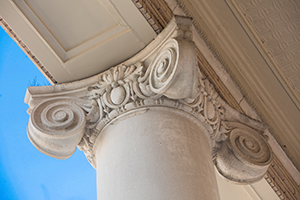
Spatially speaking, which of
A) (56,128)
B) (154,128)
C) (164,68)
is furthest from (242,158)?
(56,128)

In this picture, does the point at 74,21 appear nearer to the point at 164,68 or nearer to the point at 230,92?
the point at 164,68

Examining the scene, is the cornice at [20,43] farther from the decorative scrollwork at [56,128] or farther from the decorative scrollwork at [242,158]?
the decorative scrollwork at [242,158]

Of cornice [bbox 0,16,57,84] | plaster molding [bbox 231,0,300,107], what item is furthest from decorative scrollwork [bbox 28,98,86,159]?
plaster molding [bbox 231,0,300,107]

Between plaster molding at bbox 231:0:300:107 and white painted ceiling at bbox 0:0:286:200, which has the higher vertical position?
white painted ceiling at bbox 0:0:286:200

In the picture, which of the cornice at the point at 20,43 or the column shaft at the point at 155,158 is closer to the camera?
the column shaft at the point at 155,158

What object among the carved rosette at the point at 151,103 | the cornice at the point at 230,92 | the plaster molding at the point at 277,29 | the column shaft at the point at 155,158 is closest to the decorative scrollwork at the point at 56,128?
the carved rosette at the point at 151,103

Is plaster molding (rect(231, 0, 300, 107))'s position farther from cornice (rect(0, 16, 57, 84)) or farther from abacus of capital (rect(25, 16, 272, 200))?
cornice (rect(0, 16, 57, 84))

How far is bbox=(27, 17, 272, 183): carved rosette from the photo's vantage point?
8.90ft

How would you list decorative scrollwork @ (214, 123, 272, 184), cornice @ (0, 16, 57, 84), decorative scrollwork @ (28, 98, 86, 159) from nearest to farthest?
decorative scrollwork @ (28, 98, 86, 159)
decorative scrollwork @ (214, 123, 272, 184)
cornice @ (0, 16, 57, 84)

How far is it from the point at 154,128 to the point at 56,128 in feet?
2.33

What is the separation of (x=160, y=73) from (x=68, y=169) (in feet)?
15.8

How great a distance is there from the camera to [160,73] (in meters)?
2.77

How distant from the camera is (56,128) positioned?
2.88 m

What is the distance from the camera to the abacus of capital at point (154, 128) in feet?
8.16
